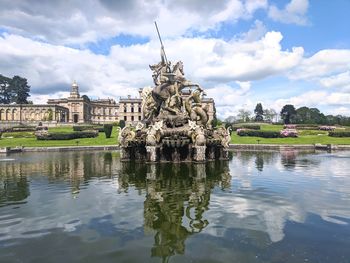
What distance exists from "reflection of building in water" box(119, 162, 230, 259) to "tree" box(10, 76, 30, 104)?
14003 cm

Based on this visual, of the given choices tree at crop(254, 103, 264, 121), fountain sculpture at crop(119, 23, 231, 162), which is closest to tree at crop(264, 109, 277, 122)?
tree at crop(254, 103, 264, 121)

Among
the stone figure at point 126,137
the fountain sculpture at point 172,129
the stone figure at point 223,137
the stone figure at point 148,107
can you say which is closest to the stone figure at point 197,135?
the fountain sculpture at point 172,129

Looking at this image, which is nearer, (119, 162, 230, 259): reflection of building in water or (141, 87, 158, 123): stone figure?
(119, 162, 230, 259): reflection of building in water

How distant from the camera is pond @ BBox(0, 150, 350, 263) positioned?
7.60 meters

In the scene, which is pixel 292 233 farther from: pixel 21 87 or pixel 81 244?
pixel 21 87

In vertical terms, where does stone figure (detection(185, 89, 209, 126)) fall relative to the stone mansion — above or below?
below

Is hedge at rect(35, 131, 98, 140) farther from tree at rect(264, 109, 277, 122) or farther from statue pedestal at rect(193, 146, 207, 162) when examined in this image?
tree at rect(264, 109, 277, 122)

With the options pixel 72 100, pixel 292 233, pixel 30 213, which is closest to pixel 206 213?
pixel 292 233

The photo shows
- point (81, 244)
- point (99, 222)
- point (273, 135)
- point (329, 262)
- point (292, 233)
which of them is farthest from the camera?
point (273, 135)

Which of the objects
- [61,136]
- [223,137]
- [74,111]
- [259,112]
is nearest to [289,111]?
[259,112]

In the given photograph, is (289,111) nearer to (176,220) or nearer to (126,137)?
(126,137)

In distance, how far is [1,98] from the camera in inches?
5950

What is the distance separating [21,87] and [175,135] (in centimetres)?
13907

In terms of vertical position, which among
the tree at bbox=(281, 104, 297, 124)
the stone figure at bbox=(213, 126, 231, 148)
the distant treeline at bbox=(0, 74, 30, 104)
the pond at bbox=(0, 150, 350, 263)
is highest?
the distant treeline at bbox=(0, 74, 30, 104)
